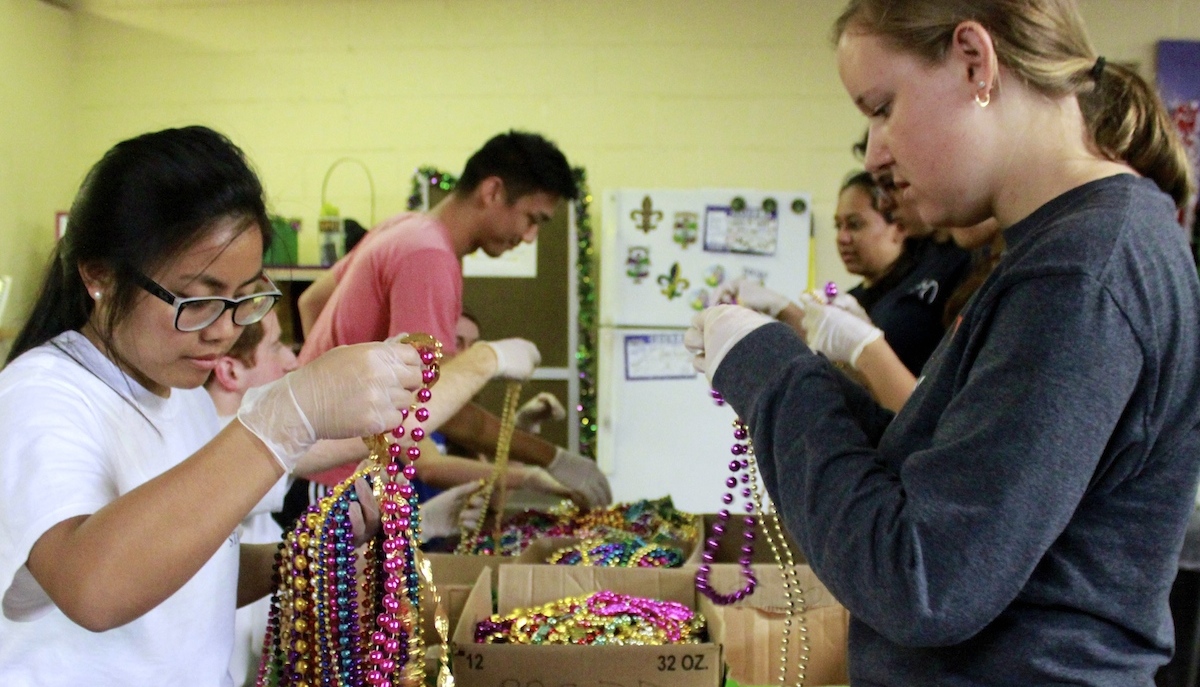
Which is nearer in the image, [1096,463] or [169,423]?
[1096,463]

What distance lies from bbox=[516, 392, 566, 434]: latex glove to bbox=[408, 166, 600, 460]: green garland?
1.20 m

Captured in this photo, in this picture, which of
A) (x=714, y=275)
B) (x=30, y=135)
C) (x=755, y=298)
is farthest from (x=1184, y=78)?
(x=30, y=135)

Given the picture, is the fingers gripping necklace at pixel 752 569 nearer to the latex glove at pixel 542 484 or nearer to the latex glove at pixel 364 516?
the latex glove at pixel 364 516

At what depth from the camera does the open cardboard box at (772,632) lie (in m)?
1.53

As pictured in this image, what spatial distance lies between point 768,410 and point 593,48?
3711 millimetres

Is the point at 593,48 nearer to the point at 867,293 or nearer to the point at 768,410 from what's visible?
the point at 867,293

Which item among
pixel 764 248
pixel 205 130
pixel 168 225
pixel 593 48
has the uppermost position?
pixel 593 48

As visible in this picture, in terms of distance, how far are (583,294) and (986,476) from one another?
346cm

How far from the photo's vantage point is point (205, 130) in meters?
1.22

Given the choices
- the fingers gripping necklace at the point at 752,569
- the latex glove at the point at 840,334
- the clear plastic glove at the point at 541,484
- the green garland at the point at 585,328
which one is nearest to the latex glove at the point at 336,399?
the fingers gripping necklace at the point at 752,569

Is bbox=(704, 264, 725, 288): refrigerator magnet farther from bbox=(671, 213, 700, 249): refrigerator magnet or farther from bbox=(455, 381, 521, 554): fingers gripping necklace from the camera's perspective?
bbox=(455, 381, 521, 554): fingers gripping necklace

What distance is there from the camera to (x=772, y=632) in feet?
5.10

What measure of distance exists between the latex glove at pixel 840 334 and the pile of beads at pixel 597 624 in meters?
0.66

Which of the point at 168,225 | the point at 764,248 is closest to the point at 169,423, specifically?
the point at 168,225
